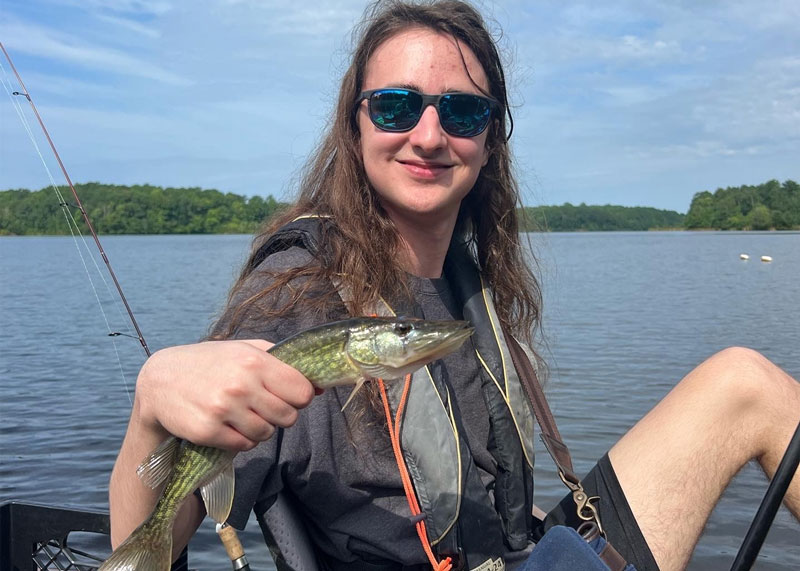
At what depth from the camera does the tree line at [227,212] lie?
41.8 feet

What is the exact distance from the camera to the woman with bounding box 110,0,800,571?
2.50 m

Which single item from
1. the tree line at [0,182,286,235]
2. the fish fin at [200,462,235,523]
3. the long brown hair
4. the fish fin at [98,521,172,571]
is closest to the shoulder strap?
the long brown hair

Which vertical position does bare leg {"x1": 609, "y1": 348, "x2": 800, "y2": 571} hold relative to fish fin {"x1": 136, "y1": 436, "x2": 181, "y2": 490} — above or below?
below

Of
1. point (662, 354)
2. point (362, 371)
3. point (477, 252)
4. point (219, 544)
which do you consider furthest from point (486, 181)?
point (662, 354)

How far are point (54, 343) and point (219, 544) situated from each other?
10.7 meters

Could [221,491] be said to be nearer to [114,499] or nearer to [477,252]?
[114,499]

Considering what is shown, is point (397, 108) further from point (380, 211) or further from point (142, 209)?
point (142, 209)

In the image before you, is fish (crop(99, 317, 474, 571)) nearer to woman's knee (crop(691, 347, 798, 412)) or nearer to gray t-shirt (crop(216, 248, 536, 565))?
gray t-shirt (crop(216, 248, 536, 565))

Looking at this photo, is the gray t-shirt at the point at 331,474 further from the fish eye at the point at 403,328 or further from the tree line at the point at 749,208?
the tree line at the point at 749,208

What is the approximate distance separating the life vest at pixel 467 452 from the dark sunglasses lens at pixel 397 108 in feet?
1.65

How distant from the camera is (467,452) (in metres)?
2.79

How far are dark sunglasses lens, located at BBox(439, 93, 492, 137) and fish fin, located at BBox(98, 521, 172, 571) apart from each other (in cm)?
196

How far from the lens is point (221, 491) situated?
2035mm

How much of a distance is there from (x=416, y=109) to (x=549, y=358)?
33.4 ft
